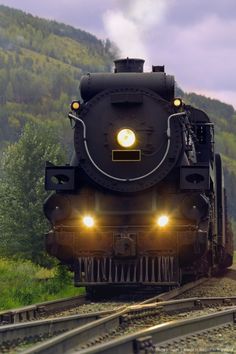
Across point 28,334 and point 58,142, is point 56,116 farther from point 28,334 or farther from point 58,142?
point 28,334

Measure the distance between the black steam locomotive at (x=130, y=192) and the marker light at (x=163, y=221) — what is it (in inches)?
0.7

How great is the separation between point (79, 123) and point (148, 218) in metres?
2.22

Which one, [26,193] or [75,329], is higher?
[26,193]

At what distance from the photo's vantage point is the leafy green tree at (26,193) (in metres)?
23.8

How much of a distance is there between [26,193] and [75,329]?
1844 cm

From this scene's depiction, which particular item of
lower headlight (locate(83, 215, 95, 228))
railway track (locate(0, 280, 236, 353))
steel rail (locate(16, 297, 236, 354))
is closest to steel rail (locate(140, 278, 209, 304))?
steel rail (locate(16, 297, 236, 354))

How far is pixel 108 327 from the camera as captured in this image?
7.70 m

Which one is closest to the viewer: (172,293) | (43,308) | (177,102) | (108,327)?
(108,327)

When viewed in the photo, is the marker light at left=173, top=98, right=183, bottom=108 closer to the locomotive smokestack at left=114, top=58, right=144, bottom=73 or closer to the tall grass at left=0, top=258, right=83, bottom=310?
the locomotive smokestack at left=114, top=58, right=144, bottom=73

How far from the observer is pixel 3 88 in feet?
539

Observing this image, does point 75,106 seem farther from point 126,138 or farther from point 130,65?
point 130,65

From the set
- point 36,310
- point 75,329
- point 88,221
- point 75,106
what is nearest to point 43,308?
point 36,310

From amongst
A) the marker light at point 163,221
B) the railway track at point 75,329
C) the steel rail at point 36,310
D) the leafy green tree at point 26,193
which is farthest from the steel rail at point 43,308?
the leafy green tree at point 26,193

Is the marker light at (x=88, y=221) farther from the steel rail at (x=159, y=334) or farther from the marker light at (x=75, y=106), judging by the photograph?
the steel rail at (x=159, y=334)
